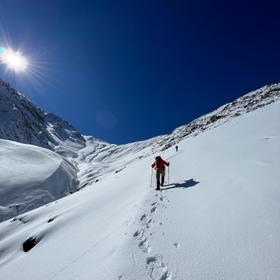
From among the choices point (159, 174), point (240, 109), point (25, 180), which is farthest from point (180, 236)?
point (240, 109)

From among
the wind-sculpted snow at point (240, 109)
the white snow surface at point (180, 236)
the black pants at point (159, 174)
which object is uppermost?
the wind-sculpted snow at point (240, 109)

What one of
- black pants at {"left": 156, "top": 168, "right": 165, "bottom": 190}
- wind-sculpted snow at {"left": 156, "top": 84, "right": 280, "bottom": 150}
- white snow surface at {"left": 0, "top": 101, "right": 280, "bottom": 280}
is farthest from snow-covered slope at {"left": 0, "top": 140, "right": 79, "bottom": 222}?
wind-sculpted snow at {"left": 156, "top": 84, "right": 280, "bottom": 150}

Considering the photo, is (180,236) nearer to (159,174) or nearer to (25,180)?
(159,174)

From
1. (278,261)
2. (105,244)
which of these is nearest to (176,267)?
(278,261)

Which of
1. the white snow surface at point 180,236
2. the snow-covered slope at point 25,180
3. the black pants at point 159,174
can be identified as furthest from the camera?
the snow-covered slope at point 25,180

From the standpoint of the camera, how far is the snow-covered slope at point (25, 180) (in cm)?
3112

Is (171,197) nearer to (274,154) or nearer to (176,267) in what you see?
(176,267)

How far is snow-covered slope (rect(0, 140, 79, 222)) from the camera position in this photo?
31.1 meters

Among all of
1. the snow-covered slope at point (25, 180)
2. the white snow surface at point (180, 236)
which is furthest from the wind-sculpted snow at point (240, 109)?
the white snow surface at point (180, 236)

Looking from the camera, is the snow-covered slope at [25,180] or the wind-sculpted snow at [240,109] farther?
the wind-sculpted snow at [240,109]

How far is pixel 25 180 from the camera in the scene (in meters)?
35.5

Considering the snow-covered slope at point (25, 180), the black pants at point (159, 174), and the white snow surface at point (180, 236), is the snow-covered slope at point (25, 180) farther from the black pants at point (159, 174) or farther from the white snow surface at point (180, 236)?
the black pants at point (159, 174)

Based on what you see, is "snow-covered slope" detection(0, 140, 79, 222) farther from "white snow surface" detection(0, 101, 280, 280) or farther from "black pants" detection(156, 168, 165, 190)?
"black pants" detection(156, 168, 165, 190)

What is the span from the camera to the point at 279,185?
8.98 metres
